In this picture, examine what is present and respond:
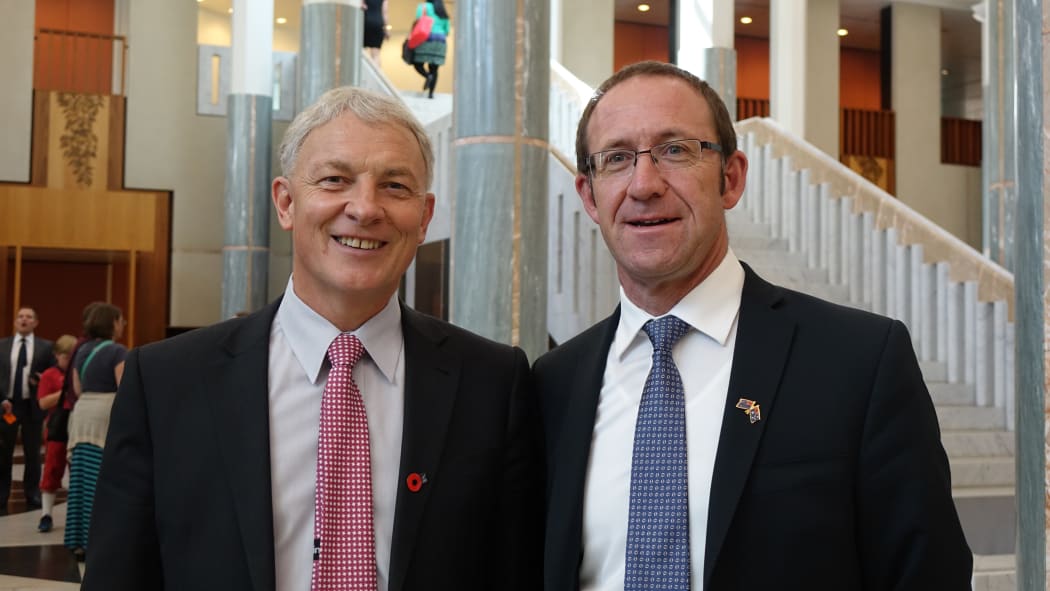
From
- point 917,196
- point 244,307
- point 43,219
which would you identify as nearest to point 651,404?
point 244,307

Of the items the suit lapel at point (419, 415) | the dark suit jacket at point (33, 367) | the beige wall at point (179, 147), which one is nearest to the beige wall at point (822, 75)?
the beige wall at point (179, 147)

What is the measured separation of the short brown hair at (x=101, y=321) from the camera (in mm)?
6543

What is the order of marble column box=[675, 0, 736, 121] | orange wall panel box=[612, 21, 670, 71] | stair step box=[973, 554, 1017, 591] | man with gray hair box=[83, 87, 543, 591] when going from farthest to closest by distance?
orange wall panel box=[612, 21, 670, 71] → marble column box=[675, 0, 736, 121] → stair step box=[973, 554, 1017, 591] → man with gray hair box=[83, 87, 543, 591]

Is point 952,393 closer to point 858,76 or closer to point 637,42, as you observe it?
point 637,42

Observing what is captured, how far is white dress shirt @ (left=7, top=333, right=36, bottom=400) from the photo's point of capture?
28.5 ft

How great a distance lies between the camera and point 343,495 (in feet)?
6.17

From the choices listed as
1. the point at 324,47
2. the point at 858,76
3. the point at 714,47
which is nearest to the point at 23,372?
the point at 324,47

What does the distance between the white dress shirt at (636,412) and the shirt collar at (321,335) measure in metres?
0.42

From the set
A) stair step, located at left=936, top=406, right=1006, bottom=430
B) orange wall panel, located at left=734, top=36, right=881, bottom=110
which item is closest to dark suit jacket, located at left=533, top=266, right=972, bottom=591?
stair step, located at left=936, top=406, right=1006, bottom=430

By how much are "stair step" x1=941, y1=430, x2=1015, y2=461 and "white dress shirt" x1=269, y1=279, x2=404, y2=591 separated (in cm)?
558

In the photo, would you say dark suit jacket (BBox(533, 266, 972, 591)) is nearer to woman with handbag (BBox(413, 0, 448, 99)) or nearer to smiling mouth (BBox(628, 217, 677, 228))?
smiling mouth (BBox(628, 217, 677, 228))

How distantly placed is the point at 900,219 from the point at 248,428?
22.6ft

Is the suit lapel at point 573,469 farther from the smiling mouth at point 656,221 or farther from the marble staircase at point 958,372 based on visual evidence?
the marble staircase at point 958,372

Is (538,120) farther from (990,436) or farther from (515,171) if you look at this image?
(990,436)
